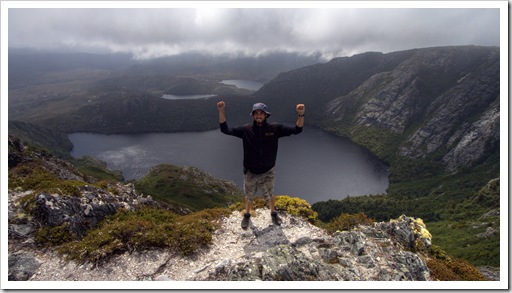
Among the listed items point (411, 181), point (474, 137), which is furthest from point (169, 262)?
point (474, 137)

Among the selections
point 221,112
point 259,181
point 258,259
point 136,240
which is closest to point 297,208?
point 259,181

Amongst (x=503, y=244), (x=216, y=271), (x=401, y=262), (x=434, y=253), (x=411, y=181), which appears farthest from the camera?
(x=411, y=181)

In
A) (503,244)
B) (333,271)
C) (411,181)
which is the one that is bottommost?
(411,181)

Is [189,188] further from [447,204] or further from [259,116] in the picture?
[447,204]

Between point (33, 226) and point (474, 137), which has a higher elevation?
point (33, 226)

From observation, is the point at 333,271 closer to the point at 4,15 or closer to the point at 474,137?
the point at 4,15

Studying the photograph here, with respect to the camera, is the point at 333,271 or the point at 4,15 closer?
the point at 333,271

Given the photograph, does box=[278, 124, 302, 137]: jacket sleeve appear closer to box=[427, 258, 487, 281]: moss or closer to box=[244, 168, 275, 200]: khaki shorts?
box=[244, 168, 275, 200]: khaki shorts
